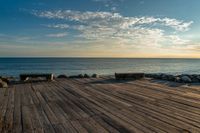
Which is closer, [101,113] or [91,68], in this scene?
[101,113]

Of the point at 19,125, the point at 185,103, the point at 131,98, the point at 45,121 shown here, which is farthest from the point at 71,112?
the point at 185,103

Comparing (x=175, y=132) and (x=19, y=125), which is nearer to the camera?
(x=175, y=132)

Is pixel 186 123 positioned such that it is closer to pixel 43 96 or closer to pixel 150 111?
pixel 150 111

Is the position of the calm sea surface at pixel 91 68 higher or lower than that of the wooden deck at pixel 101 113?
lower

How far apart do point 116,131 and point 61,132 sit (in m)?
1.05

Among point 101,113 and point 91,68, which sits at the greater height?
point 101,113

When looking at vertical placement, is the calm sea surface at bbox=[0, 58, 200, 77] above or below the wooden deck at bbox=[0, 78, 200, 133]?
below

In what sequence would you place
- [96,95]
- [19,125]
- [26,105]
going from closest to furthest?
1. [19,125]
2. [26,105]
3. [96,95]

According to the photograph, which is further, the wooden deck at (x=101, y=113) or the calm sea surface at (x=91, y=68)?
the calm sea surface at (x=91, y=68)

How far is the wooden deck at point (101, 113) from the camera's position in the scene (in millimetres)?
4652

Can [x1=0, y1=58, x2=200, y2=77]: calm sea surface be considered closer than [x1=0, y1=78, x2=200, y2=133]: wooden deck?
No

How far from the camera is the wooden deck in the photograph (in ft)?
15.3

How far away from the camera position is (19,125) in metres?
4.86

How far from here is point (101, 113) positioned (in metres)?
5.79
